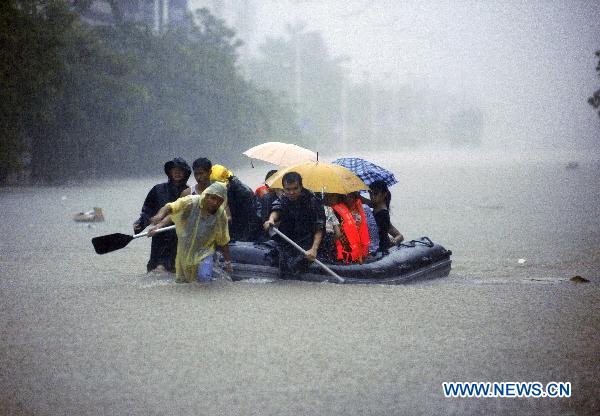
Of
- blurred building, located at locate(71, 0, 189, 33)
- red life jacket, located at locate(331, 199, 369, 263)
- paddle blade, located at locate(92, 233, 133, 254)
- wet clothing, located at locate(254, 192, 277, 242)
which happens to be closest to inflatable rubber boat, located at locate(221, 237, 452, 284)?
red life jacket, located at locate(331, 199, 369, 263)

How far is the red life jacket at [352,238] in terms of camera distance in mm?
7863

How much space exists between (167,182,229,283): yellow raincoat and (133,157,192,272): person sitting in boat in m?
0.83

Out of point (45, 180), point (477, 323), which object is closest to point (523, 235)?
point (477, 323)

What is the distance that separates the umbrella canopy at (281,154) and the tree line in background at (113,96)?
1436 centimetres

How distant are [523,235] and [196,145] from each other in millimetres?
27285

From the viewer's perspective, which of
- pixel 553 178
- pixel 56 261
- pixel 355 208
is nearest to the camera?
pixel 355 208

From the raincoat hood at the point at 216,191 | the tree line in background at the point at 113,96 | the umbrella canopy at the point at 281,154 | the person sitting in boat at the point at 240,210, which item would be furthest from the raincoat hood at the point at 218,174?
the tree line in background at the point at 113,96

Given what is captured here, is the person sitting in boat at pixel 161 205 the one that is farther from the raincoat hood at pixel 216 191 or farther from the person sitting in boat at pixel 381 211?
the person sitting in boat at pixel 381 211

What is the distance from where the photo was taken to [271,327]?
5.82m

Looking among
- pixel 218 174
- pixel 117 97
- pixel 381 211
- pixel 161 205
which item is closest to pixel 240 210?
pixel 218 174

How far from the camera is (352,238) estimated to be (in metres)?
7.86

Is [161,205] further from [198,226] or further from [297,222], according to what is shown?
[297,222]

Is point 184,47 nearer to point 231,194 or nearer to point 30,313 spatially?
point 231,194

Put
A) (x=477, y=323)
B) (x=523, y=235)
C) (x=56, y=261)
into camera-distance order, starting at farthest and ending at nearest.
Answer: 1. (x=523, y=235)
2. (x=56, y=261)
3. (x=477, y=323)
